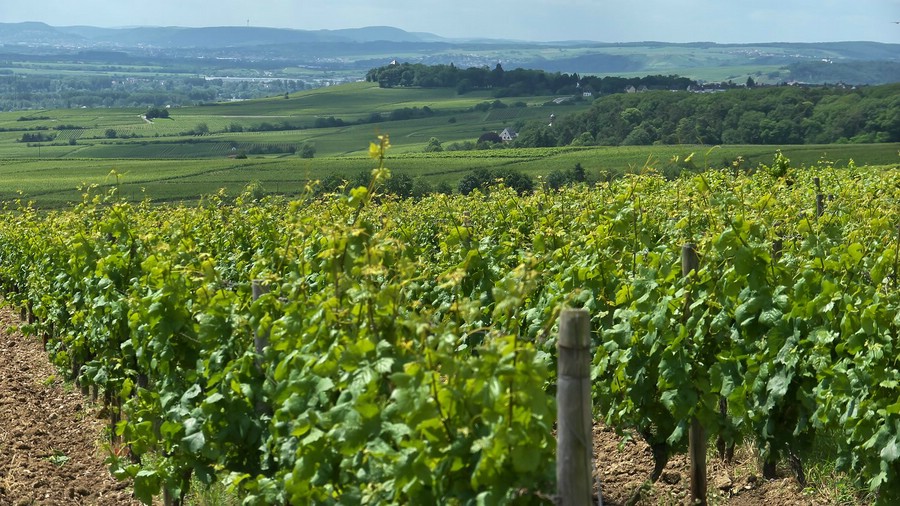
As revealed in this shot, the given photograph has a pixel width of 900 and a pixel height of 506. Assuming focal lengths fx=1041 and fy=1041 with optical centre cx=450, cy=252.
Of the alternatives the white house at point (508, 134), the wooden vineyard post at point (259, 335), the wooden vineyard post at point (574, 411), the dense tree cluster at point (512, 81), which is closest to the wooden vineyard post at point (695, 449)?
the wooden vineyard post at point (259, 335)

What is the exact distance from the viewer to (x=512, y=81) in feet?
412

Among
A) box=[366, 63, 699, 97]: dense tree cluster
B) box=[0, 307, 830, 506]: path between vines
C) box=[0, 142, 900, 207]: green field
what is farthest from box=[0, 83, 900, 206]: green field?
box=[0, 307, 830, 506]: path between vines

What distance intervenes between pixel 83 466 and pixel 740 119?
66.9m

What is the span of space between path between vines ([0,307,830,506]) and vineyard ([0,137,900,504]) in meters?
0.32

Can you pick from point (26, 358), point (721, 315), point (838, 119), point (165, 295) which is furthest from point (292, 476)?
point (838, 119)

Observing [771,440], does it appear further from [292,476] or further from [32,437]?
[32,437]

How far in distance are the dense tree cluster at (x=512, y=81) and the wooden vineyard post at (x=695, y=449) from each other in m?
105

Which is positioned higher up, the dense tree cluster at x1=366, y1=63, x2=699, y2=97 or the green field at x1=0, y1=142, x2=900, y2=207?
the dense tree cluster at x1=366, y1=63, x2=699, y2=97

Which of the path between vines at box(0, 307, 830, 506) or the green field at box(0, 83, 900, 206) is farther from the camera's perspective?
the green field at box(0, 83, 900, 206)

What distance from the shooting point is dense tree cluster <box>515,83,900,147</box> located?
6631 centimetres

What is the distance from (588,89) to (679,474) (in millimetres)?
113261

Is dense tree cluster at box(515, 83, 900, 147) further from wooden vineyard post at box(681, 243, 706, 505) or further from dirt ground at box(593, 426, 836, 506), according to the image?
wooden vineyard post at box(681, 243, 706, 505)

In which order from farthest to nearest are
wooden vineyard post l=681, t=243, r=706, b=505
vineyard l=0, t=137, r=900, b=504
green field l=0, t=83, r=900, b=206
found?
1. green field l=0, t=83, r=900, b=206
2. wooden vineyard post l=681, t=243, r=706, b=505
3. vineyard l=0, t=137, r=900, b=504

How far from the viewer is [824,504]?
579 cm
